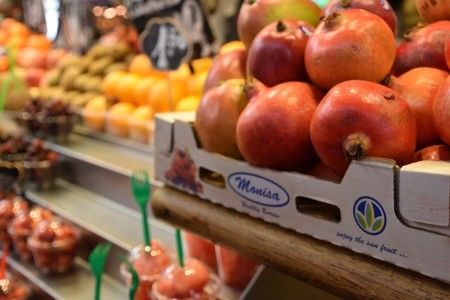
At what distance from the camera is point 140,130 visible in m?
2.35

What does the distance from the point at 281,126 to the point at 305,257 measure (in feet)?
0.62

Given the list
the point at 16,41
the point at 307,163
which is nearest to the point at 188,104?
the point at 307,163

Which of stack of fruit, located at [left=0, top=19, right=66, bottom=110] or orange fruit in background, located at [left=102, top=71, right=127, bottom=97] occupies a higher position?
orange fruit in background, located at [left=102, top=71, right=127, bottom=97]

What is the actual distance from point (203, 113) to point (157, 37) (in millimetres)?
1002

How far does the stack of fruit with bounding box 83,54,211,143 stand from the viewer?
7.42 ft

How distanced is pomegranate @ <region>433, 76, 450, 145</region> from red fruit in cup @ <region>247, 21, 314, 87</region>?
261 millimetres

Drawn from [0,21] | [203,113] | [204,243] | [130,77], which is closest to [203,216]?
[203,113]

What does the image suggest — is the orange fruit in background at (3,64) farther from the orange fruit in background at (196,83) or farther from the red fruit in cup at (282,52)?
the red fruit in cup at (282,52)

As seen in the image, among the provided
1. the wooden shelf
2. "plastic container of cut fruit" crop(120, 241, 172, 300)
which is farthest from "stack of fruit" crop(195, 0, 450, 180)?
A: "plastic container of cut fruit" crop(120, 241, 172, 300)

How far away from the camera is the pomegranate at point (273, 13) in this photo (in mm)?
1001

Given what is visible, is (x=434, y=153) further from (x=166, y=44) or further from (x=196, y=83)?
(x=196, y=83)

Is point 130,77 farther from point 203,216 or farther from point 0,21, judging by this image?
point 0,21

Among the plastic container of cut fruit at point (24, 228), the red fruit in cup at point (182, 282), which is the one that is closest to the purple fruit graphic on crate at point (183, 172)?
the red fruit in cup at point (182, 282)

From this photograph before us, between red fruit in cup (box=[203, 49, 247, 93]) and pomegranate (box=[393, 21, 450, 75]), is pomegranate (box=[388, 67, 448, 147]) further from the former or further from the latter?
red fruit in cup (box=[203, 49, 247, 93])
